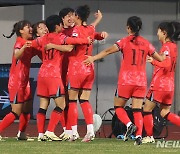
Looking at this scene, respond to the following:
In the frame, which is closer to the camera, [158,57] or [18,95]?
[158,57]

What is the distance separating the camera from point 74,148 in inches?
500

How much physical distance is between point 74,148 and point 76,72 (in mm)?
2225

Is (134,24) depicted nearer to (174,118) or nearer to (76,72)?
(76,72)

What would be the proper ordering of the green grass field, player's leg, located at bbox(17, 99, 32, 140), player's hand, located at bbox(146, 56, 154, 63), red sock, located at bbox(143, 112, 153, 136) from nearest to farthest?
the green grass field < player's hand, located at bbox(146, 56, 154, 63) < red sock, located at bbox(143, 112, 153, 136) < player's leg, located at bbox(17, 99, 32, 140)

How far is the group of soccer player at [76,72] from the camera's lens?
14.4 meters

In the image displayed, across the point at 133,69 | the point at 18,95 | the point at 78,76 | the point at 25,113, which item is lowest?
the point at 25,113

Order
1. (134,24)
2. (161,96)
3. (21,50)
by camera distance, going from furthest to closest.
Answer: (161,96), (21,50), (134,24)

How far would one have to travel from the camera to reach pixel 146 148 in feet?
42.2

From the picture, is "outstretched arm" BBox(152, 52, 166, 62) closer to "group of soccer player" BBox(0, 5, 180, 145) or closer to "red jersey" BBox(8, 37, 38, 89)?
"group of soccer player" BBox(0, 5, 180, 145)

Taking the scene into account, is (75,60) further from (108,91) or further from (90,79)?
(108,91)

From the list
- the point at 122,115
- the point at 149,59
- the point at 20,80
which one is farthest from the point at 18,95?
the point at 149,59

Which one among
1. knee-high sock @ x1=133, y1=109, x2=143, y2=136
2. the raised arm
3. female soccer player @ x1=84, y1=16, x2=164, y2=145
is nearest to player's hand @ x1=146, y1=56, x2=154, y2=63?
female soccer player @ x1=84, y1=16, x2=164, y2=145

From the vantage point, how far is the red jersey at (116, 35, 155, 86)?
14.3 m

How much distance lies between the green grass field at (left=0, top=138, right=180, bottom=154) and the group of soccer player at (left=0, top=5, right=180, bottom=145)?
0.59 metres
